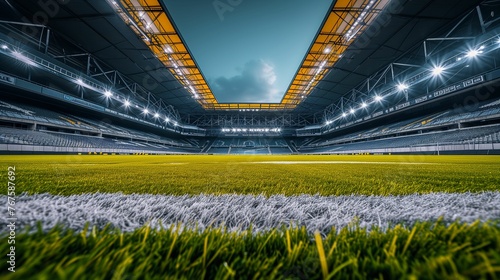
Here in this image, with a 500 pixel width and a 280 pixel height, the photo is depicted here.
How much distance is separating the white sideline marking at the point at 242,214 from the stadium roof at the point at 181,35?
41.1 ft

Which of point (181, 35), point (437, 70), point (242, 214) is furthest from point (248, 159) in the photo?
point (437, 70)

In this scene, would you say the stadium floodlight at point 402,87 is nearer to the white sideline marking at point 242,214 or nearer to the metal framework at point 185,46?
the metal framework at point 185,46

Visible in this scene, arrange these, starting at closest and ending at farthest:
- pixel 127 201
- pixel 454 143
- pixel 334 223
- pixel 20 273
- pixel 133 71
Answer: pixel 20 273 < pixel 334 223 < pixel 127 201 < pixel 454 143 < pixel 133 71

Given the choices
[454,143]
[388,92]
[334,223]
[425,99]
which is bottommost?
[334,223]

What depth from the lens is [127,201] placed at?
3.25 ft

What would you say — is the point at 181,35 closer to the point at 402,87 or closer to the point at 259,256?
the point at 259,256

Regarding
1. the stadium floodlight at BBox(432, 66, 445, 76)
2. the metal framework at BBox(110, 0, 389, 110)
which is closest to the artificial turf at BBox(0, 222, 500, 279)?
the metal framework at BBox(110, 0, 389, 110)

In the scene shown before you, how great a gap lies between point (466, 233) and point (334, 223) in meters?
0.36

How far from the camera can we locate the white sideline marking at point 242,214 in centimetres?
67

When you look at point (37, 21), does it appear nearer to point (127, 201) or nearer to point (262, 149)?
point (127, 201)

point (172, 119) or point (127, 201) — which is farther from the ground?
point (172, 119)

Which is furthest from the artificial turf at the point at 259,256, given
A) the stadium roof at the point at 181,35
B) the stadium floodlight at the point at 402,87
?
the stadium floodlight at the point at 402,87

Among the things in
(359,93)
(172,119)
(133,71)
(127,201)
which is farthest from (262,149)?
(127,201)

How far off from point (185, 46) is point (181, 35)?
39.4 inches
